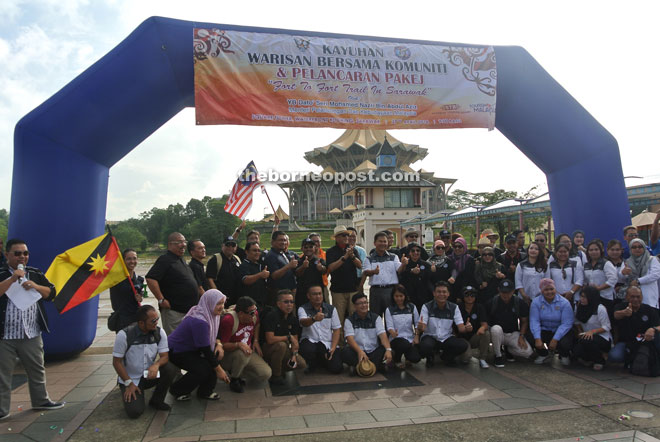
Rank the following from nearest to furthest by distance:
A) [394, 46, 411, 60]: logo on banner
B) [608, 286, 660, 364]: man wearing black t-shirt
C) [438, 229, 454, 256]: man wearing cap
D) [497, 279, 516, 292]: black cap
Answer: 1. [608, 286, 660, 364]: man wearing black t-shirt
2. [497, 279, 516, 292]: black cap
3. [394, 46, 411, 60]: logo on banner
4. [438, 229, 454, 256]: man wearing cap

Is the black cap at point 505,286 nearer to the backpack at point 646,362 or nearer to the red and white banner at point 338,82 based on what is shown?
the backpack at point 646,362

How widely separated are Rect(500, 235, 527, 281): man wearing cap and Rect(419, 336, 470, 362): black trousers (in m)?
1.62

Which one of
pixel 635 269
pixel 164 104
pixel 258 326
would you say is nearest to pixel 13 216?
pixel 164 104

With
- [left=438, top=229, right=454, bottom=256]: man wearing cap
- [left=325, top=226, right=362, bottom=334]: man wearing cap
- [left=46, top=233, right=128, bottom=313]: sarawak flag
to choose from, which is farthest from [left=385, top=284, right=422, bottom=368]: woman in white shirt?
[left=46, top=233, right=128, bottom=313]: sarawak flag

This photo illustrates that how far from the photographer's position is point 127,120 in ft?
21.5

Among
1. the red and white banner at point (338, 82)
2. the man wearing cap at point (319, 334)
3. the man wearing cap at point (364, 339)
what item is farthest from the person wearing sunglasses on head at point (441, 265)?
the red and white banner at point (338, 82)

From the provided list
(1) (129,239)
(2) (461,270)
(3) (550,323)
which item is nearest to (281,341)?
(2) (461,270)

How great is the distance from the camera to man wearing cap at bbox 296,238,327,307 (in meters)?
6.56

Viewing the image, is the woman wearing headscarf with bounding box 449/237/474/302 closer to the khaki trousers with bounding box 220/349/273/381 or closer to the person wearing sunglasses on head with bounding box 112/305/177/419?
the khaki trousers with bounding box 220/349/273/381

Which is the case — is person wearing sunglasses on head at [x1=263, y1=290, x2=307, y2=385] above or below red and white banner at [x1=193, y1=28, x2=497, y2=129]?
below

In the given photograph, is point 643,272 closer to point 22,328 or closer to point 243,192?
point 243,192

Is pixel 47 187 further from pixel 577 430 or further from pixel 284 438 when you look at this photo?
pixel 577 430

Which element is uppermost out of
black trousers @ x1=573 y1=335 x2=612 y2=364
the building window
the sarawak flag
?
the building window

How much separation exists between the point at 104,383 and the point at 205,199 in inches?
1880
